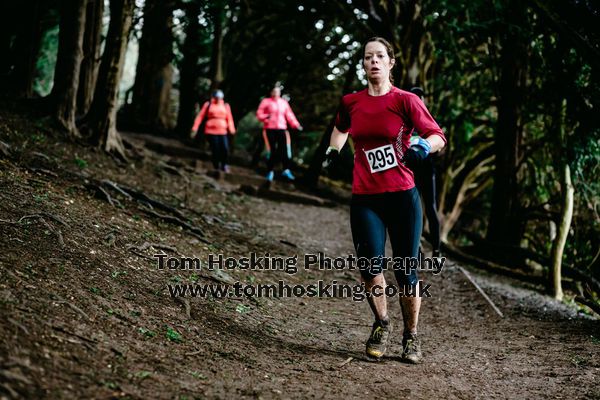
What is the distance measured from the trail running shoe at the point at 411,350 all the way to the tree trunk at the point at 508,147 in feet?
26.9

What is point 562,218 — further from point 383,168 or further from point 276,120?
point 276,120

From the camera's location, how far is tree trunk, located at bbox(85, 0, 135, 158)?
1030cm

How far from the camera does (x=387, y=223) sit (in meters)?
4.35

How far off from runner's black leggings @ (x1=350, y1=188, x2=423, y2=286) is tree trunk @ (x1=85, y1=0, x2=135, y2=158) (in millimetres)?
7283

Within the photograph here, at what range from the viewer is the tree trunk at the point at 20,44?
1245cm

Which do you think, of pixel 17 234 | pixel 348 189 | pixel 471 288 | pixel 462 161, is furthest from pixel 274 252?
pixel 348 189

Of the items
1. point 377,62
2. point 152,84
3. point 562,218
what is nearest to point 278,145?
point 562,218

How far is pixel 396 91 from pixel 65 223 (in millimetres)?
3097

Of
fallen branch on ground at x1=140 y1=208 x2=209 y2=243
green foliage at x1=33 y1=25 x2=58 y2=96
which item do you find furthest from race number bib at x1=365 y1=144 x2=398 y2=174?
green foliage at x1=33 y1=25 x2=58 y2=96

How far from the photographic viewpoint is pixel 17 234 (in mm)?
4477

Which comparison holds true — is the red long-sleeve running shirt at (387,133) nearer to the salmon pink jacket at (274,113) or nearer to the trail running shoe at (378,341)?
the trail running shoe at (378,341)

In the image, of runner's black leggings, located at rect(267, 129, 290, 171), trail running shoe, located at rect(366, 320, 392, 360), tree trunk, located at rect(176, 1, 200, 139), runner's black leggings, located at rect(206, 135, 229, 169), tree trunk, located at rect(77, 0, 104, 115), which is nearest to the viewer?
trail running shoe, located at rect(366, 320, 392, 360)

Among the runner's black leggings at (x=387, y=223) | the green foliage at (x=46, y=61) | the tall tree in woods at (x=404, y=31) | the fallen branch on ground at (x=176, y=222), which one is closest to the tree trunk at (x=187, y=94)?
the green foliage at (x=46, y=61)

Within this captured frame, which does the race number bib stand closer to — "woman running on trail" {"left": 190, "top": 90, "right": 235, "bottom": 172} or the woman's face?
the woman's face
